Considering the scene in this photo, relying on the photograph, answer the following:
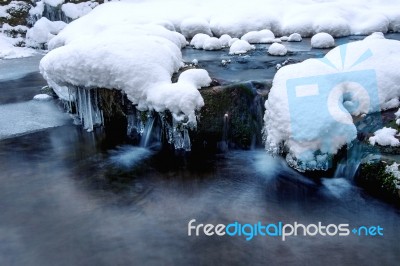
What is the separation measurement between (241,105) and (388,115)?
2783 millimetres

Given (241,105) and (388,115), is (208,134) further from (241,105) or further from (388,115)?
(388,115)

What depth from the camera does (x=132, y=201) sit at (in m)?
5.89

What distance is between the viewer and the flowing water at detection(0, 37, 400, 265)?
4641mm

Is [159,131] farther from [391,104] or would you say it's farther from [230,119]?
[391,104]

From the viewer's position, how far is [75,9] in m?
21.6

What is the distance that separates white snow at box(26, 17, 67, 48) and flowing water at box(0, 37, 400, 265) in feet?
47.4

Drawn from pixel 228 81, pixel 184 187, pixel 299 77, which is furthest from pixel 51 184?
pixel 299 77

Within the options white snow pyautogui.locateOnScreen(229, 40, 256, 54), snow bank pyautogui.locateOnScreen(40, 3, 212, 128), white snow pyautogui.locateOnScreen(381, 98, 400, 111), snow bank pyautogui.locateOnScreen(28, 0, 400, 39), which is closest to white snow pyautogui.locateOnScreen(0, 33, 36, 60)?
snow bank pyautogui.locateOnScreen(28, 0, 400, 39)

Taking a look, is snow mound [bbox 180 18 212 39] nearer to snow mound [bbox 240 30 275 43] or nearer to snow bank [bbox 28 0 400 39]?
snow bank [bbox 28 0 400 39]

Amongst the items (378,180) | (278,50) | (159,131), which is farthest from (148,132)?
(278,50)

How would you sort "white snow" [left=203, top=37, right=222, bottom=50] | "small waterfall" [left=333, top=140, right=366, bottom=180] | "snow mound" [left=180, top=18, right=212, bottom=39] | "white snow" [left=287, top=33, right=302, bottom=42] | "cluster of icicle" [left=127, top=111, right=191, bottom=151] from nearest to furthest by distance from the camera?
"small waterfall" [left=333, top=140, right=366, bottom=180]
"cluster of icicle" [left=127, top=111, right=191, bottom=151]
"white snow" [left=203, top=37, right=222, bottom=50]
"white snow" [left=287, top=33, right=302, bottom=42]
"snow mound" [left=180, top=18, right=212, bottom=39]

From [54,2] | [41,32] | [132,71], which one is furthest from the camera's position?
[54,2]

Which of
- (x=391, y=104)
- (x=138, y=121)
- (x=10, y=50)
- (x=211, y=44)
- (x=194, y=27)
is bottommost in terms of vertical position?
(x=138, y=121)

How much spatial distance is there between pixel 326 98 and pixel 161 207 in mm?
3455
